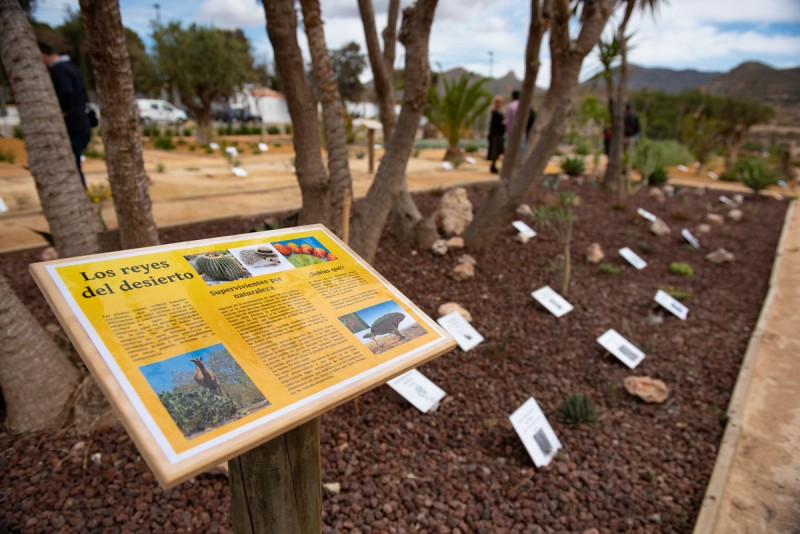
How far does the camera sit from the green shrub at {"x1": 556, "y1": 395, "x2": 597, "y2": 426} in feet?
8.09

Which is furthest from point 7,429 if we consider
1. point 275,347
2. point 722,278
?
point 722,278

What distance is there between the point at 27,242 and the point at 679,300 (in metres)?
5.60

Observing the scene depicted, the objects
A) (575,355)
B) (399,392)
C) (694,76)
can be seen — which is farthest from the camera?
(694,76)

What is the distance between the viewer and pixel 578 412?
246cm

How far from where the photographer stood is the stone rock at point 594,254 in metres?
4.72

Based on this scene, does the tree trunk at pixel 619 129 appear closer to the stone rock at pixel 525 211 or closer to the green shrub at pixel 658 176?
the green shrub at pixel 658 176

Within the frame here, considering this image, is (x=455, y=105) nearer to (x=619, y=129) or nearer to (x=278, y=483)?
(x=619, y=129)

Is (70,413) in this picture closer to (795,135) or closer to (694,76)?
(795,135)

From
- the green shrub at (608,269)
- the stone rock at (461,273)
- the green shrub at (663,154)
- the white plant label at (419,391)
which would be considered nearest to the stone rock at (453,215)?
the stone rock at (461,273)

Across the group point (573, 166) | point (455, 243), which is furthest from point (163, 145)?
point (455, 243)

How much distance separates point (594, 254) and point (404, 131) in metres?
2.68

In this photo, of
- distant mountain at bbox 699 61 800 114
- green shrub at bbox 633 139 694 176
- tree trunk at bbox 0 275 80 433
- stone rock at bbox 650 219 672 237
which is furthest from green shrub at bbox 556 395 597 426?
distant mountain at bbox 699 61 800 114

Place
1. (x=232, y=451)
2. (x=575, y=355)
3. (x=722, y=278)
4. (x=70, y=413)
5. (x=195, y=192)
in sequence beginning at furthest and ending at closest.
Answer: (x=195, y=192) → (x=722, y=278) → (x=575, y=355) → (x=70, y=413) → (x=232, y=451)

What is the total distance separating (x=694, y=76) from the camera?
128 metres
